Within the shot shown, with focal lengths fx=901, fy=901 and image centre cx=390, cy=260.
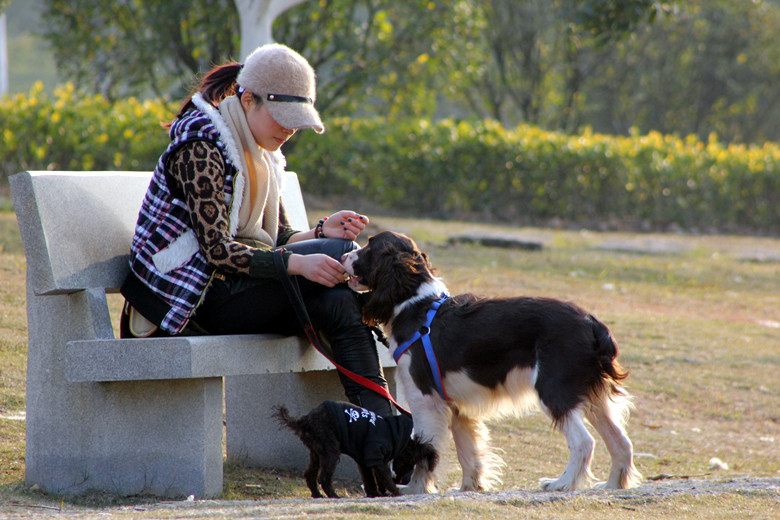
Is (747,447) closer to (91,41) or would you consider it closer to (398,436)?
(398,436)

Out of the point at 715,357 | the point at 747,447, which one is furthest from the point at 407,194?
the point at 747,447

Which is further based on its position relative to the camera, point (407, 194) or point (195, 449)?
point (407, 194)

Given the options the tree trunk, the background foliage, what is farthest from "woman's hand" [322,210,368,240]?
the tree trunk

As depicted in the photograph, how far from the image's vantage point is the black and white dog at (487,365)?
379 cm

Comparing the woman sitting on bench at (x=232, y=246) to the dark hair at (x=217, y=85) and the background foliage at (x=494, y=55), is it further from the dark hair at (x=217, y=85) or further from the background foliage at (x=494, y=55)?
the background foliage at (x=494, y=55)

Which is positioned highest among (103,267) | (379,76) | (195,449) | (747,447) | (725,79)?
(725,79)

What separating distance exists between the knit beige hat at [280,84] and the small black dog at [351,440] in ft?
4.16

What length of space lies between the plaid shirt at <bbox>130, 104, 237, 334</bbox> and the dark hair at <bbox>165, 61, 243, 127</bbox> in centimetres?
21

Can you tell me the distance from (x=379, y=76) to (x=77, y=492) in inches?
488

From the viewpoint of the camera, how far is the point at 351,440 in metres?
3.64

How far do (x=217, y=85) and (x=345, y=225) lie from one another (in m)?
0.91

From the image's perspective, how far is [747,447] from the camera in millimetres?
5590

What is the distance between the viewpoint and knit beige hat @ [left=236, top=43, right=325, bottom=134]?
13.1 feet

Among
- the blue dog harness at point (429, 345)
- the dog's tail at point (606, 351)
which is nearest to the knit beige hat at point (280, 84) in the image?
the blue dog harness at point (429, 345)
